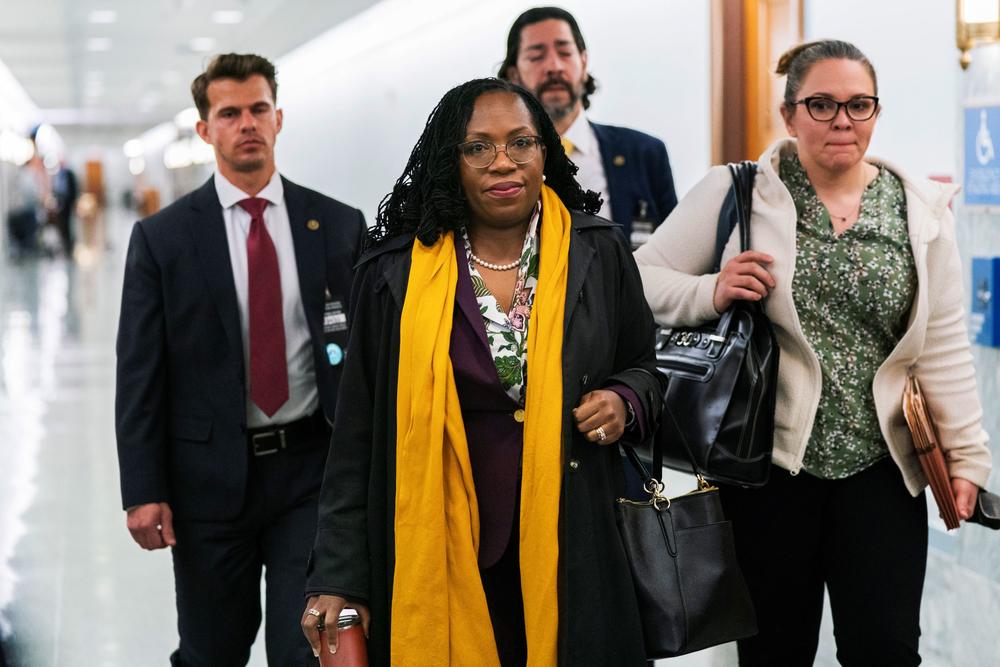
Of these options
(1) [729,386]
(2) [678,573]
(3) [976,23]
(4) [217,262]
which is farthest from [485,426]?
(3) [976,23]

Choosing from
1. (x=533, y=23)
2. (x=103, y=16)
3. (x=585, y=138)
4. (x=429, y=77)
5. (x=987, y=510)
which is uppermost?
(x=103, y=16)

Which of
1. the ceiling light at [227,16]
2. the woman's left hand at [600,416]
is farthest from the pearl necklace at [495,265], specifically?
the ceiling light at [227,16]

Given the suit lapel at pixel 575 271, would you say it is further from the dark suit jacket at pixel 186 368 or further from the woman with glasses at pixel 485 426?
the dark suit jacket at pixel 186 368

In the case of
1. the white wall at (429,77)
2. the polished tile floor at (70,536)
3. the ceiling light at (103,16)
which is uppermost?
the ceiling light at (103,16)

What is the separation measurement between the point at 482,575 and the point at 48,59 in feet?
71.9

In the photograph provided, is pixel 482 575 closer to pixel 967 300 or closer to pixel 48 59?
pixel 967 300

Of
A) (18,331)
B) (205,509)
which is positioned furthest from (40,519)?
(18,331)

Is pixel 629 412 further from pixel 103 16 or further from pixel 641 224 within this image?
pixel 103 16

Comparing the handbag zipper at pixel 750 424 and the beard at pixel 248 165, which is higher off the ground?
the beard at pixel 248 165

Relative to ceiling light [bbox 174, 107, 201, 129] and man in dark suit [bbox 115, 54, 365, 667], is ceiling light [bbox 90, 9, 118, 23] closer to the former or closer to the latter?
man in dark suit [bbox 115, 54, 365, 667]

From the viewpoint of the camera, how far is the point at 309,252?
10.7ft

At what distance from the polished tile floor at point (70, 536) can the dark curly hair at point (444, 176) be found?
7.94ft

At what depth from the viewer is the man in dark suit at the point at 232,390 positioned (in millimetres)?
3143

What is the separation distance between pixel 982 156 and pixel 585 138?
200 centimetres
